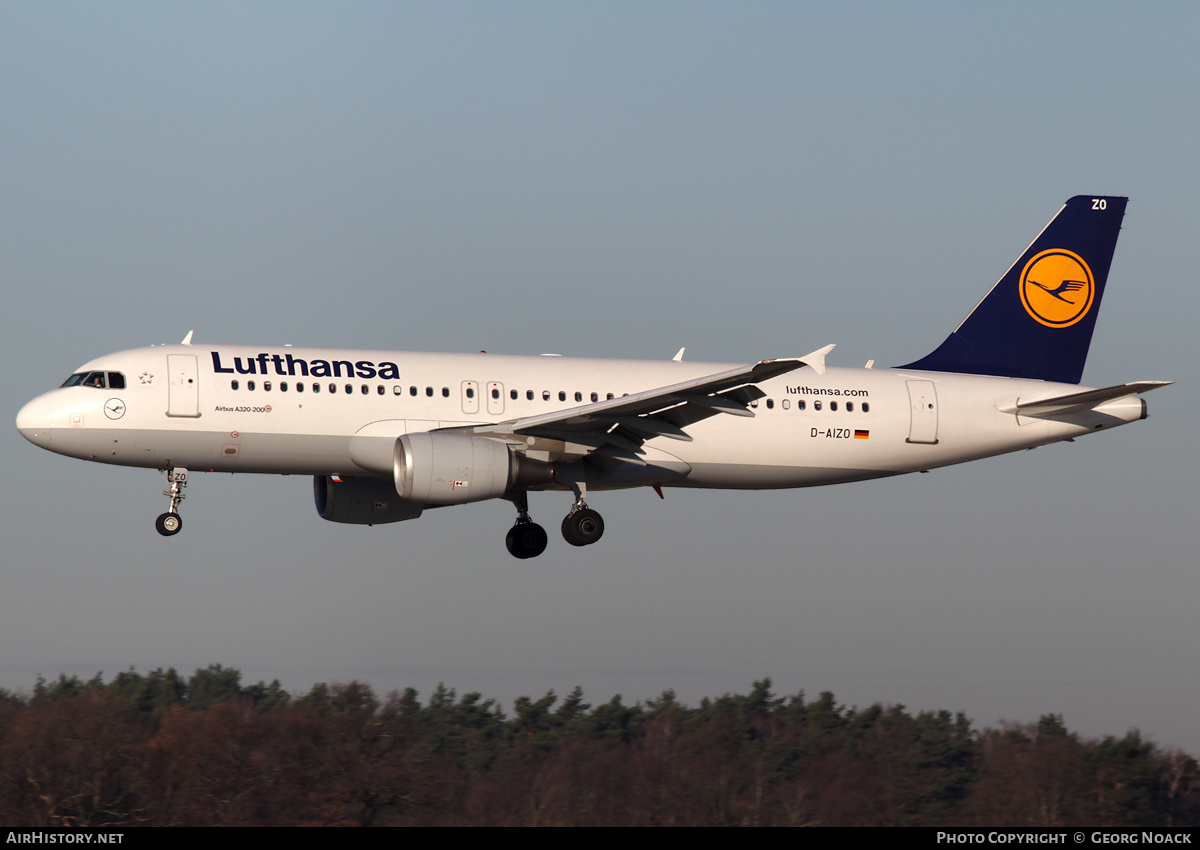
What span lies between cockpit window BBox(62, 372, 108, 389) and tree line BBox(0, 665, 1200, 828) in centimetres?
1246

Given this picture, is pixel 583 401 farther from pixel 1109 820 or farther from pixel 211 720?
pixel 1109 820

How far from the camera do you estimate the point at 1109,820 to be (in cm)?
3919

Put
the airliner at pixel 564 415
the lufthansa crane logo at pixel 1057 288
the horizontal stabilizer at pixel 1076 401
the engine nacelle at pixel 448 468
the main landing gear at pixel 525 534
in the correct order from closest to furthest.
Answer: the engine nacelle at pixel 448 468 < the airliner at pixel 564 415 < the horizontal stabilizer at pixel 1076 401 < the main landing gear at pixel 525 534 < the lufthansa crane logo at pixel 1057 288

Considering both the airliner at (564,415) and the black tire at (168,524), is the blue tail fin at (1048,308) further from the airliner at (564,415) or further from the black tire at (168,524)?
the black tire at (168,524)

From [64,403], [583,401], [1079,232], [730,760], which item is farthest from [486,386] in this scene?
[1079,232]

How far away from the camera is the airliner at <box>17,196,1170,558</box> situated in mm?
30828

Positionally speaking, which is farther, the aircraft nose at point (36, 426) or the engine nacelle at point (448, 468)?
the aircraft nose at point (36, 426)

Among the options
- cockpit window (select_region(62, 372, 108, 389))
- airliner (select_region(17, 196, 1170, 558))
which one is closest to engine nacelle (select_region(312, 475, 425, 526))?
airliner (select_region(17, 196, 1170, 558))

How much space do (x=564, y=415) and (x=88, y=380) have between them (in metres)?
10.6

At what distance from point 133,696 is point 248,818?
49.3 feet

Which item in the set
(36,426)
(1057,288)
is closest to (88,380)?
(36,426)

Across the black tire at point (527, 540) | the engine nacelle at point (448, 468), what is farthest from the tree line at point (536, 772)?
the engine nacelle at point (448, 468)

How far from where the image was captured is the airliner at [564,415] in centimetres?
3083

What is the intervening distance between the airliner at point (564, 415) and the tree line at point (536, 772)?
738 centimetres
